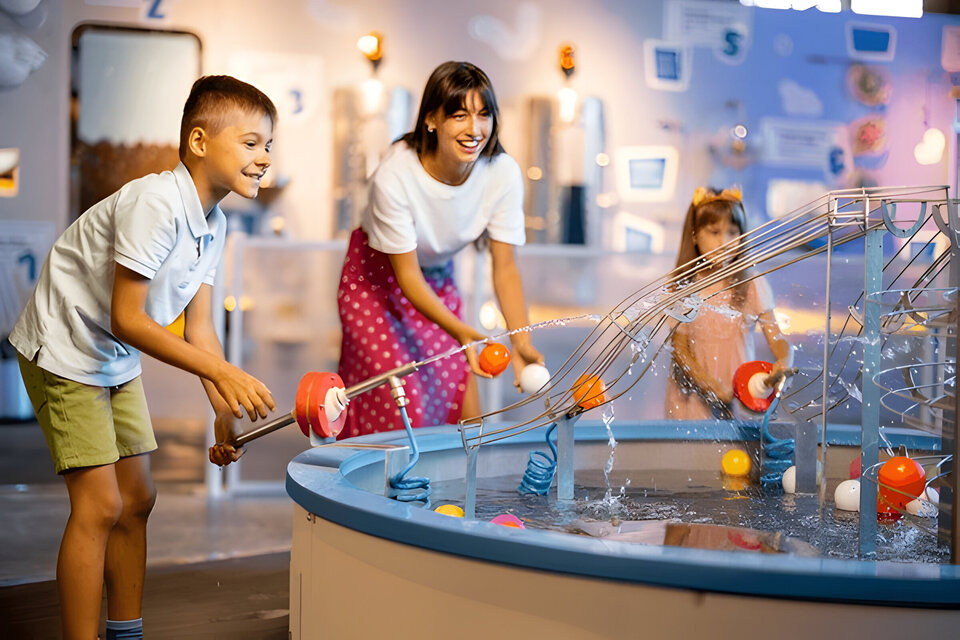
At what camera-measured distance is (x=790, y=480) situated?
210cm

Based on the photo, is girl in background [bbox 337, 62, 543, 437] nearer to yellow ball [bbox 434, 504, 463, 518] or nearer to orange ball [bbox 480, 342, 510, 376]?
orange ball [bbox 480, 342, 510, 376]

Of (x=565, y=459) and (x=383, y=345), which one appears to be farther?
(x=383, y=345)

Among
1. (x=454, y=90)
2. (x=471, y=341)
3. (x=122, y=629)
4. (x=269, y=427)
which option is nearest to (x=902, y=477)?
(x=471, y=341)

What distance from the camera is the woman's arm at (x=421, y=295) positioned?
2348 millimetres

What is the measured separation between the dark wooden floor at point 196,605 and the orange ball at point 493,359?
0.72 m

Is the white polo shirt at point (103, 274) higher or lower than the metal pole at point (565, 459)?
higher

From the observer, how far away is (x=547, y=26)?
189 inches

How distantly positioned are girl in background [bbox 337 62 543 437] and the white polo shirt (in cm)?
70

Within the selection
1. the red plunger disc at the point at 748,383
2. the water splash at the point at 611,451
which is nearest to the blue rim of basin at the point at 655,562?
the water splash at the point at 611,451

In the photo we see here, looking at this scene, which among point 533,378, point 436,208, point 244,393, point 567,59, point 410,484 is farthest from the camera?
point 567,59

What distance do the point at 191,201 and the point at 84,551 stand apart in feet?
2.05

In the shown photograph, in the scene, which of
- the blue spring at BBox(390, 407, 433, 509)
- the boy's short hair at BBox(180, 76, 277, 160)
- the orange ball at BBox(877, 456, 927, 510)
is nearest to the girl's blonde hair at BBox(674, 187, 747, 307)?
the orange ball at BBox(877, 456, 927, 510)

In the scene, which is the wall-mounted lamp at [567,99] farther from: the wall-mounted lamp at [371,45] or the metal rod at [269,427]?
the metal rod at [269,427]

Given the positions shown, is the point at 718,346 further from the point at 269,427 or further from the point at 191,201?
the point at 191,201
